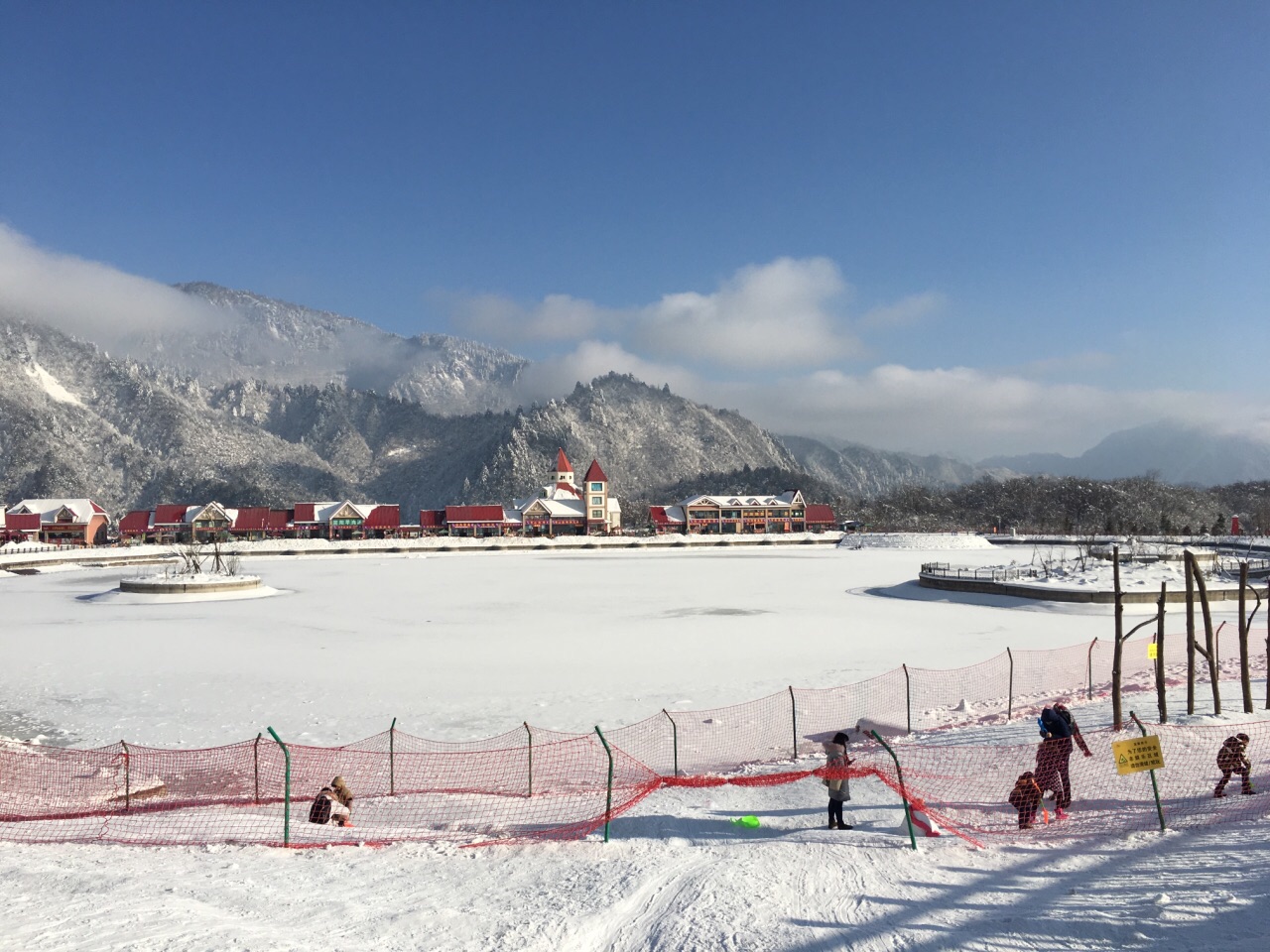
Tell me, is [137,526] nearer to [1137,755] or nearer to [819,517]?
[819,517]

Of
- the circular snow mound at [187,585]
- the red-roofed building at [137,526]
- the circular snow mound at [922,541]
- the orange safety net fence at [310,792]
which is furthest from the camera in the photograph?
the red-roofed building at [137,526]

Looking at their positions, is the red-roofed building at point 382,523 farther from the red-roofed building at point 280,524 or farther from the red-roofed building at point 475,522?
the red-roofed building at point 280,524

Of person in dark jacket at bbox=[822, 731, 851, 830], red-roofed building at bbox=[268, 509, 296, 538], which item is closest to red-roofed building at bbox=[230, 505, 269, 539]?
red-roofed building at bbox=[268, 509, 296, 538]

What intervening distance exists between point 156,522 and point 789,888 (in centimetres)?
12767

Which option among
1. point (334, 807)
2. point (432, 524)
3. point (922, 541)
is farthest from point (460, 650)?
point (432, 524)

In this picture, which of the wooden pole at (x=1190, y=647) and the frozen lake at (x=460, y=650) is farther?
the frozen lake at (x=460, y=650)

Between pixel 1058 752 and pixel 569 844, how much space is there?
7159 millimetres

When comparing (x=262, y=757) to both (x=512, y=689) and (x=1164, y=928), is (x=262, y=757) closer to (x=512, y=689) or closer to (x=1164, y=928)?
(x=512, y=689)

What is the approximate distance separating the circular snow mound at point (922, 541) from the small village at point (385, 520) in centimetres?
2577

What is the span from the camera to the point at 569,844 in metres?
10.1

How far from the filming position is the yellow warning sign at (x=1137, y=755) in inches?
395

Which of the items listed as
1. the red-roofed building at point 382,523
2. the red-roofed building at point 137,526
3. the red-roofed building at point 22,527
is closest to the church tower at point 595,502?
the red-roofed building at point 382,523

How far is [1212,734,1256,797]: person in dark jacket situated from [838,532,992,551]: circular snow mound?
7875 centimetres

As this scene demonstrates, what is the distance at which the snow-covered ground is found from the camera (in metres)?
7.54
